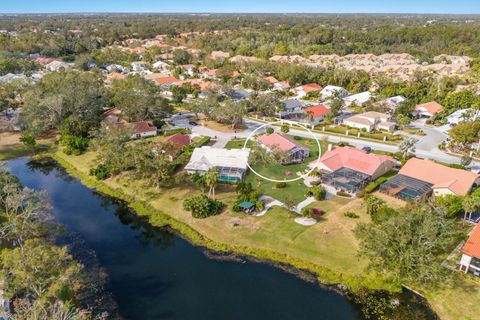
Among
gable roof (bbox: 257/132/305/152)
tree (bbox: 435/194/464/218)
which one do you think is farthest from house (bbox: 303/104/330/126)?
tree (bbox: 435/194/464/218)

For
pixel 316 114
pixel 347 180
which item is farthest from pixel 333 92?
pixel 347 180

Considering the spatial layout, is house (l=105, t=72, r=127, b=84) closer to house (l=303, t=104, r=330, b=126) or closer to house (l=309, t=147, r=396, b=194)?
house (l=303, t=104, r=330, b=126)

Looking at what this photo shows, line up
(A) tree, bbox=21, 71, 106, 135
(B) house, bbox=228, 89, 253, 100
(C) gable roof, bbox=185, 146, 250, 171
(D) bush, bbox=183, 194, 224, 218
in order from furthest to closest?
1. (B) house, bbox=228, 89, 253, 100
2. (A) tree, bbox=21, 71, 106, 135
3. (C) gable roof, bbox=185, 146, 250, 171
4. (D) bush, bbox=183, 194, 224, 218

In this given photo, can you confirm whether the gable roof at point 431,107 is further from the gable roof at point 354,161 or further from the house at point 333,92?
the gable roof at point 354,161

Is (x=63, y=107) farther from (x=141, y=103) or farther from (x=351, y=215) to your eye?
(x=351, y=215)

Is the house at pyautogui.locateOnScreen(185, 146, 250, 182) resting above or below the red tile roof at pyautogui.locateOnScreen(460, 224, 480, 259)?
below

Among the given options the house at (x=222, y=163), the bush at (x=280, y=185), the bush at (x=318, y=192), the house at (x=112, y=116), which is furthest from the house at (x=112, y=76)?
the bush at (x=318, y=192)
